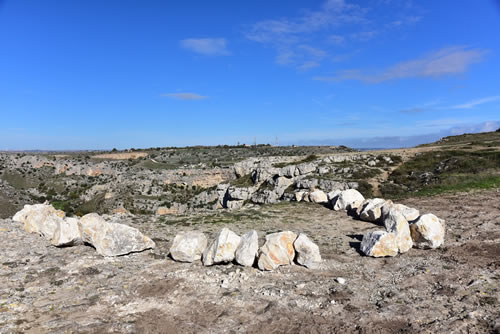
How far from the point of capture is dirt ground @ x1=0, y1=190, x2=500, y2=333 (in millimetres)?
5555

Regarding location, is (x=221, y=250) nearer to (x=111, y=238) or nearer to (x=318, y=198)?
(x=111, y=238)

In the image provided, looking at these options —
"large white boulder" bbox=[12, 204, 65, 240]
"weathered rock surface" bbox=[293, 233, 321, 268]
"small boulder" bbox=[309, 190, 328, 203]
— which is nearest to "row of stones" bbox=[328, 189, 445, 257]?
"weathered rock surface" bbox=[293, 233, 321, 268]

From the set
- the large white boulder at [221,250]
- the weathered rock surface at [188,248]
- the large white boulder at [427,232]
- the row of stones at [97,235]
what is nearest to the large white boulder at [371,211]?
the large white boulder at [427,232]

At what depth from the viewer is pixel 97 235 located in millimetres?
9703

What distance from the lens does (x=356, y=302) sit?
6.33 m

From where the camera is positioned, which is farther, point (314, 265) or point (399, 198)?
point (399, 198)

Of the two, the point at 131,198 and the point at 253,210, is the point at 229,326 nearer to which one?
the point at 253,210

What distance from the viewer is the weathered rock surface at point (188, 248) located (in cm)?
890

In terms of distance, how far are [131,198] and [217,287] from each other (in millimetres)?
43142

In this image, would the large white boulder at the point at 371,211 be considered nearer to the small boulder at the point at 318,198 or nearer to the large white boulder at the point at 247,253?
the small boulder at the point at 318,198

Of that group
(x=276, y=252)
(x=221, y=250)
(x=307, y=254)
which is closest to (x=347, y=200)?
(x=307, y=254)

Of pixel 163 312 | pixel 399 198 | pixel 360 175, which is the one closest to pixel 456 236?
pixel 399 198

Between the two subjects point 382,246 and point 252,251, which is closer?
point 252,251

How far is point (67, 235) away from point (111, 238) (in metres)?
1.99
